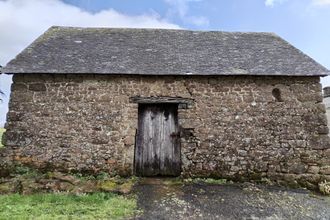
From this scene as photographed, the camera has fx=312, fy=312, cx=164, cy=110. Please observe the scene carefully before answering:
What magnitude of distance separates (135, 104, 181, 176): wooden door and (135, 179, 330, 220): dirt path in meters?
0.73

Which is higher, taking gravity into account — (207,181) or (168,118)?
(168,118)

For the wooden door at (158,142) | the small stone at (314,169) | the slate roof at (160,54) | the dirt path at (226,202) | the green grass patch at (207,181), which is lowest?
the dirt path at (226,202)

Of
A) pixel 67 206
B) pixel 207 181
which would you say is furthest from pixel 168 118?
pixel 67 206

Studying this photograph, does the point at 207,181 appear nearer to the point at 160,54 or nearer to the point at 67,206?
the point at 67,206

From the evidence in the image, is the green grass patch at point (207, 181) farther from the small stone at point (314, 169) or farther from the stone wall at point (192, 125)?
the small stone at point (314, 169)

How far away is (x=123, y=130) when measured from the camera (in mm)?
8984

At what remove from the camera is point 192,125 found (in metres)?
9.07

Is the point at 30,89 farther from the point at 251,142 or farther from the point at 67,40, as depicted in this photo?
the point at 251,142

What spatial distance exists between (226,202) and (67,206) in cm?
344

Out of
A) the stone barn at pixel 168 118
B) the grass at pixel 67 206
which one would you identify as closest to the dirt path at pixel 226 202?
the grass at pixel 67 206

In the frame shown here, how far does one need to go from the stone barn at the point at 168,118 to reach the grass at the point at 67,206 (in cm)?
181

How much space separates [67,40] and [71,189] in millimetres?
5579

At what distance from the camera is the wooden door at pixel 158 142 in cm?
934

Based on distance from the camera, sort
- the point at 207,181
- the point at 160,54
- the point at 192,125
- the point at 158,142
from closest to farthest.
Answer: the point at 207,181 → the point at 192,125 → the point at 158,142 → the point at 160,54
